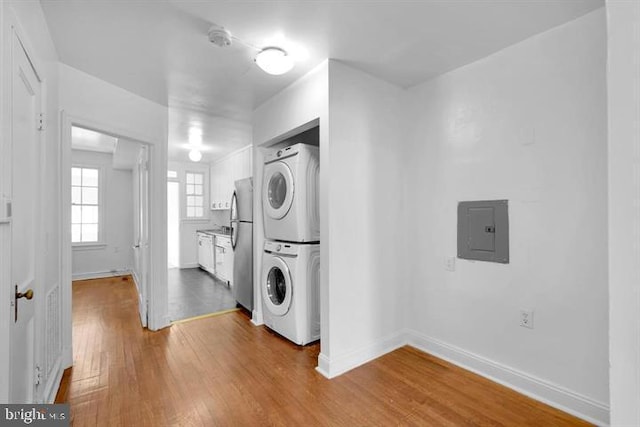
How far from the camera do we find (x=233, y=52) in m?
2.22

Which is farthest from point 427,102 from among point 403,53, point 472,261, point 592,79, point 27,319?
point 27,319

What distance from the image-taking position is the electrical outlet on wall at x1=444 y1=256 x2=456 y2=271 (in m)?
2.53

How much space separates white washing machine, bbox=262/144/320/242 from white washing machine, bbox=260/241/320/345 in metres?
A: 0.13

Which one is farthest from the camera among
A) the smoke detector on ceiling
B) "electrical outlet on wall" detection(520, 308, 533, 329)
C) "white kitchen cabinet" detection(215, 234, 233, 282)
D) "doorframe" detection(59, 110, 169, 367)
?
"white kitchen cabinet" detection(215, 234, 233, 282)

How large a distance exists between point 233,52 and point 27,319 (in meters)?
2.05

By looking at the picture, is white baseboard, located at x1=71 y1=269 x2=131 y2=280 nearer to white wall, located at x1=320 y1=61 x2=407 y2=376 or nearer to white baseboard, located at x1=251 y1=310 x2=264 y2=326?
white baseboard, located at x1=251 y1=310 x2=264 y2=326

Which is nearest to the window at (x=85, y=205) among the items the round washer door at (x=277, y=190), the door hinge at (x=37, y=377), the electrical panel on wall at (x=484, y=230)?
the round washer door at (x=277, y=190)

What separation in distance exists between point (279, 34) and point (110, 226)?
571cm

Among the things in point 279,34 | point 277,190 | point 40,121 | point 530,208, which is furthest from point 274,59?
point 530,208

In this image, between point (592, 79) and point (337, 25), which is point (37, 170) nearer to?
point (337, 25)

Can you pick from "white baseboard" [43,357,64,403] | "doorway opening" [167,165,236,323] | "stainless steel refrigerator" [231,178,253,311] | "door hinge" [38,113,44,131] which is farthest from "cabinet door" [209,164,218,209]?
"door hinge" [38,113,44,131]

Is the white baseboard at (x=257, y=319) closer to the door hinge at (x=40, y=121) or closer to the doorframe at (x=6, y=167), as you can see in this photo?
the doorframe at (x=6, y=167)

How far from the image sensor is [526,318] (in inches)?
81.7

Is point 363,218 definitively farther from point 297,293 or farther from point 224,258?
point 224,258
